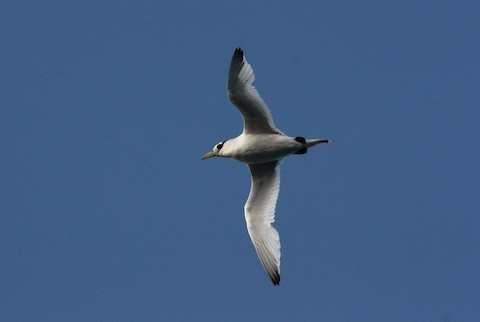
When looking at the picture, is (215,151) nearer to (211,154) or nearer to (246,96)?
(211,154)

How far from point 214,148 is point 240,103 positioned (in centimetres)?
207

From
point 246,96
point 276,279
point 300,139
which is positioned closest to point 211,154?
point 246,96

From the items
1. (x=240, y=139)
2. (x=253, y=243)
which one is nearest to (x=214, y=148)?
(x=240, y=139)

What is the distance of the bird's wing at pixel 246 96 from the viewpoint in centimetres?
1769

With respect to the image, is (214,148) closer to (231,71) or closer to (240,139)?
(240,139)

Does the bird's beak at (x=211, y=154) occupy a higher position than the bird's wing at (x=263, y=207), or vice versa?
the bird's beak at (x=211, y=154)

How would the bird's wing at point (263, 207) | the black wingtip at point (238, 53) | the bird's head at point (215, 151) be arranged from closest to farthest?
the black wingtip at point (238, 53)
the bird's wing at point (263, 207)
the bird's head at point (215, 151)

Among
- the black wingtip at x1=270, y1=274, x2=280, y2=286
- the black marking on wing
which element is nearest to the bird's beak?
the black marking on wing

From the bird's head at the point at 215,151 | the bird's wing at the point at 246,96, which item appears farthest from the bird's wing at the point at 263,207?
the bird's wing at the point at 246,96

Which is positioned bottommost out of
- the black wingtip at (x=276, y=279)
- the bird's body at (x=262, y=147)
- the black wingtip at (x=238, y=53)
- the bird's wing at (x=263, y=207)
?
the black wingtip at (x=276, y=279)

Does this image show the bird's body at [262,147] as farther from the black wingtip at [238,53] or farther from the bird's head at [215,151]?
the black wingtip at [238,53]

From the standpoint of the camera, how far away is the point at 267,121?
18.4 meters

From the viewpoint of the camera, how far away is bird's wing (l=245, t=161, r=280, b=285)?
62.7 ft

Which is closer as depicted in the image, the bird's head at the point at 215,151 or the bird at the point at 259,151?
the bird at the point at 259,151
